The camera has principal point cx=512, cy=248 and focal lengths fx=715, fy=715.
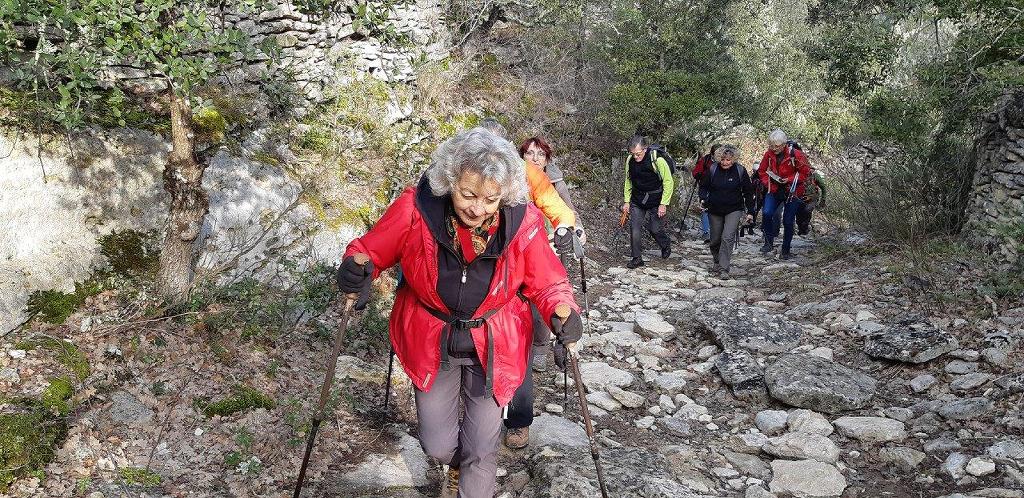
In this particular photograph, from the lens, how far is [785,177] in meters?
12.1

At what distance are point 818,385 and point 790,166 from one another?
659 cm

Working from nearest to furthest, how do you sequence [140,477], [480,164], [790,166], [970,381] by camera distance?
[480,164]
[140,477]
[970,381]
[790,166]

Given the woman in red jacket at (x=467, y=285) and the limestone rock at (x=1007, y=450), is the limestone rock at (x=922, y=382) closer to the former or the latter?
the limestone rock at (x=1007, y=450)

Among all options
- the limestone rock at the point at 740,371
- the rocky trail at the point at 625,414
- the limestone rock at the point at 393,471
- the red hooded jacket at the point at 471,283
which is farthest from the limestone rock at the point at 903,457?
the limestone rock at the point at 393,471

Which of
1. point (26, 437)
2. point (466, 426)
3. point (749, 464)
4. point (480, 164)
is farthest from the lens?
point (749, 464)

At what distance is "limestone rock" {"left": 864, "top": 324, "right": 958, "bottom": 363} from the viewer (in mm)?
6766

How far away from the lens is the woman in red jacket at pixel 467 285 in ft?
11.6

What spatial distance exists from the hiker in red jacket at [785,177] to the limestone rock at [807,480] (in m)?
7.46

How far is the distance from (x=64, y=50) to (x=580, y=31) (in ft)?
40.5

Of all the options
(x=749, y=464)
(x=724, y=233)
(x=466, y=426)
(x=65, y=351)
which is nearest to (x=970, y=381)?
(x=749, y=464)

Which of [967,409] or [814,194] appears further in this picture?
[814,194]

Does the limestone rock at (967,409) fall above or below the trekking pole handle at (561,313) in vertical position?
below

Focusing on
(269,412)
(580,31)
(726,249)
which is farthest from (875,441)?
(580,31)

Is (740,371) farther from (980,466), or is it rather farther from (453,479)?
(453,479)
